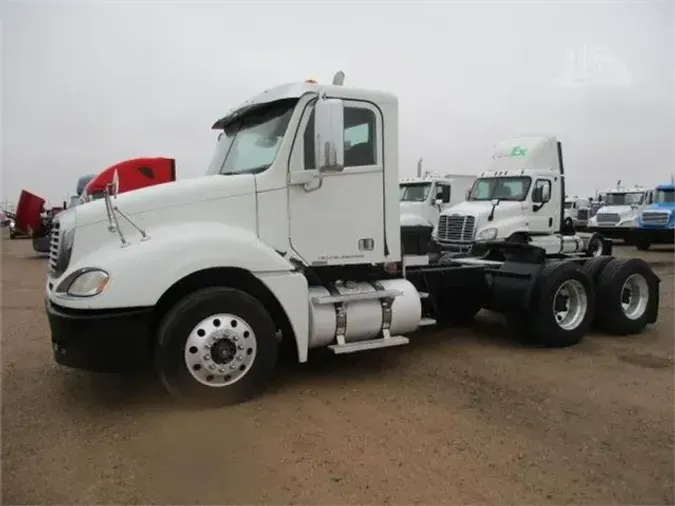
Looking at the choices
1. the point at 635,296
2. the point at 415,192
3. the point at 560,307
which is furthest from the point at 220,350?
the point at 415,192

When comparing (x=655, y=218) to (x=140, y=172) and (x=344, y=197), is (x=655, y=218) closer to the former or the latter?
(x=344, y=197)

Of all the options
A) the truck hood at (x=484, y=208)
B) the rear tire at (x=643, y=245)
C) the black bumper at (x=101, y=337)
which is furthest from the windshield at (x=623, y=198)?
the black bumper at (x=101, y=337)

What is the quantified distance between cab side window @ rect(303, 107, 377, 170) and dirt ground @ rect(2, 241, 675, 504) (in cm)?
212

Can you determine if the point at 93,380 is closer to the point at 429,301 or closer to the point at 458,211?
the point at 429,301

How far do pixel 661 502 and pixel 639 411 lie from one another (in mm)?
1486

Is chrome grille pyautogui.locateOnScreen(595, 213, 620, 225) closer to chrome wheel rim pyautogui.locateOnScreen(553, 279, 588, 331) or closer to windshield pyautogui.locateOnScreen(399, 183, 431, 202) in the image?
windshield pyautogui.locateOnScreen(399, 183, 431, 202)

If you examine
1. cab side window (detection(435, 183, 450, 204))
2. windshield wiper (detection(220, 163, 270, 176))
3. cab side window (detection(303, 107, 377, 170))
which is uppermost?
cab side window (detection(303, 107, 377, 170))

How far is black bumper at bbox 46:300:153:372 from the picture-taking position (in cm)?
411

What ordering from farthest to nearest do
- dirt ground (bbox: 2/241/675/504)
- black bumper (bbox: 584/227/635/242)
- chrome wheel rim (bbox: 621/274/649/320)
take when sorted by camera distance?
black bumper (bbox: 584/227/635/242)
chrome wheel rim (bbox: 621/274/649/320)
dirt ground (bbox: 2/241/675/504)

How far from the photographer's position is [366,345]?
506 cm

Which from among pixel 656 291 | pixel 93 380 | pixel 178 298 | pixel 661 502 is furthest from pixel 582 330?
pixel 93 380

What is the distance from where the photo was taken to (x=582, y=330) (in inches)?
261

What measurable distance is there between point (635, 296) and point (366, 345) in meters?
4.47

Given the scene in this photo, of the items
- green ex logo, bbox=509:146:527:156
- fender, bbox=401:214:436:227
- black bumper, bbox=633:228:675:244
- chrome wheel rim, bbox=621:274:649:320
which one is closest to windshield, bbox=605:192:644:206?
black bumper, bbox=633:228:675:244
